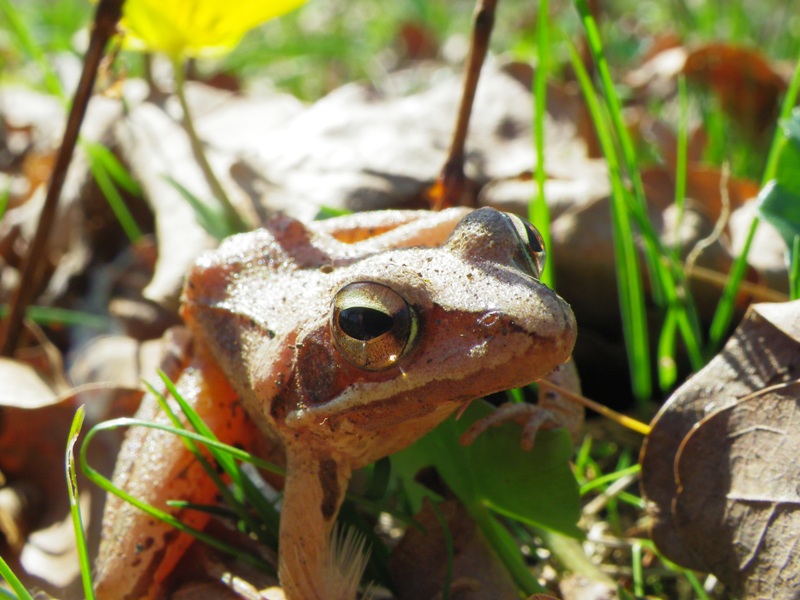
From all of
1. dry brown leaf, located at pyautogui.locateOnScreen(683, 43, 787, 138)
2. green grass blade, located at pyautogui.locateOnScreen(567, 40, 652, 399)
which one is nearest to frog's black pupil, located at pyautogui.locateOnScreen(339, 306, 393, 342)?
green grass blade, located at pyautogui.locateOnScreen(567, 40, 652, 399)

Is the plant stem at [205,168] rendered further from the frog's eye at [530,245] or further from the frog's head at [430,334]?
the frog's eye at [530,245]

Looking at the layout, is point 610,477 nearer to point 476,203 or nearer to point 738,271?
point 738,271

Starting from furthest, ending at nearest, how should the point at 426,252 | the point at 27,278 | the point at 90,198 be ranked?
1. the point at 90,198
2. the point at 27,278
3. the point at 426,252

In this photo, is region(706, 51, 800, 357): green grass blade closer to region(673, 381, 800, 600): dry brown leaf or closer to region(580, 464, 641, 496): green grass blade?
region(580, 464, 641, 496): green grass blade

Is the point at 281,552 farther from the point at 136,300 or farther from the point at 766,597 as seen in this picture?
the point at 136,300

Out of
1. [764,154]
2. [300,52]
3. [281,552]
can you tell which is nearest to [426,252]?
[281,552]
